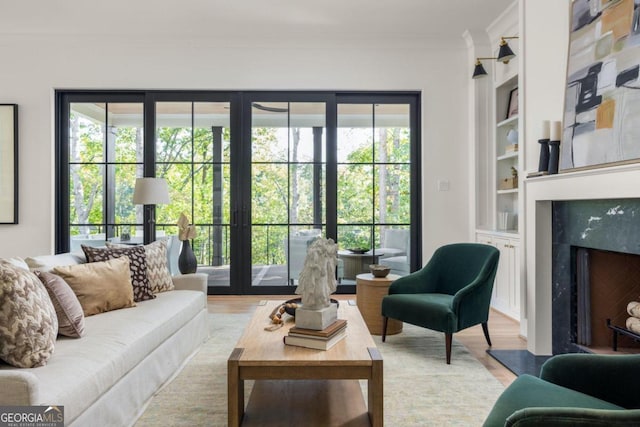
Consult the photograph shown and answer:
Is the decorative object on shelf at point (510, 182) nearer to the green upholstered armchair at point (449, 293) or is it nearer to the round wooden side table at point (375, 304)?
the green upholstered armchair at point (449, 293)

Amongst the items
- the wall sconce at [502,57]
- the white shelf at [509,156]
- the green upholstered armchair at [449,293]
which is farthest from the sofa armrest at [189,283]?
the wall sconce at [502,57]

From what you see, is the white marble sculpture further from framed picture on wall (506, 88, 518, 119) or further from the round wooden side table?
framed picture on wall (506, 88, 518, 119)

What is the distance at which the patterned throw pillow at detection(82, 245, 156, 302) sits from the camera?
2.74 meters

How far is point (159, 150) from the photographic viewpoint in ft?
15.7

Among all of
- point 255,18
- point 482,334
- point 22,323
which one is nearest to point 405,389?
point 482,334

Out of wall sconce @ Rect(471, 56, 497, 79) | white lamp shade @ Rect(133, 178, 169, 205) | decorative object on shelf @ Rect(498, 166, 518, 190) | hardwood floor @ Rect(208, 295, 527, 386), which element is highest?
wall sconce @ Rect(471, 56, 497, 79)

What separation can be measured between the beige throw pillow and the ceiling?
2672 mm

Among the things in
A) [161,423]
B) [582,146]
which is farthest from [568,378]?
[161,423]

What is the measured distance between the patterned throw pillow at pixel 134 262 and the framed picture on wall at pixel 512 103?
3.83 m

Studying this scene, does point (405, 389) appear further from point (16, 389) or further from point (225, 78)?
point (225, 78)

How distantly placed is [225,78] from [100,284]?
300 centimetres

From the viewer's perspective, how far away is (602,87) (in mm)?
2348

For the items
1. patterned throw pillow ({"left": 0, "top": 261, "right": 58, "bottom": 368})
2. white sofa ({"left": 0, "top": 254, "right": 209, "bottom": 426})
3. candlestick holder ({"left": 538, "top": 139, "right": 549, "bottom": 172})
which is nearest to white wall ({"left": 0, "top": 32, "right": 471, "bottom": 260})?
A: candlestick holder ({"left": 538, "top": 139, "right": 549, "bottom": 172})

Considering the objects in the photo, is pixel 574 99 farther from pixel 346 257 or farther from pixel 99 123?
pixel 99 123
